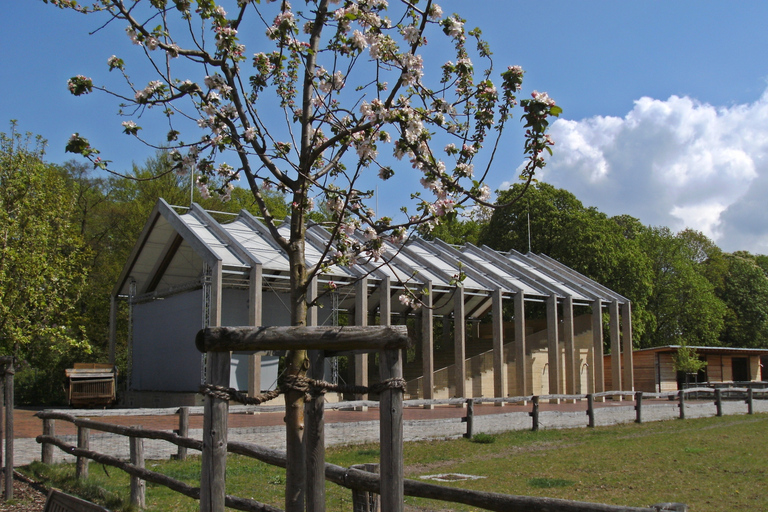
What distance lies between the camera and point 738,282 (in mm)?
52188

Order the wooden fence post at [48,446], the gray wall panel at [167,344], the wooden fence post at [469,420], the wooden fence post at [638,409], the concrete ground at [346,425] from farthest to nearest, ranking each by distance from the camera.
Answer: the gray wall panel at [167,344] → the wooden fence post at [638,409] → the wooden fence post at [469,420] → the concrete ground at [346,425] → the wooden fence post at [48,446]

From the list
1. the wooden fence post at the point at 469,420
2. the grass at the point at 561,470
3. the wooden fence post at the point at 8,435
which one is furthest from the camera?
the wooden fence post at the point at 469,420

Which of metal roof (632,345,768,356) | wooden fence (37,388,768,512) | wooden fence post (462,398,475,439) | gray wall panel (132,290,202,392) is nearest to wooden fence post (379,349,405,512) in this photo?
wooden fence (37,388,768,512)

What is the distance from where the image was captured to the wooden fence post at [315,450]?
4402 mm

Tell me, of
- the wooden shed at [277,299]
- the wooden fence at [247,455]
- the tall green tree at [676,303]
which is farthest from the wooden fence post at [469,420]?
the tall green tree at [676,303]

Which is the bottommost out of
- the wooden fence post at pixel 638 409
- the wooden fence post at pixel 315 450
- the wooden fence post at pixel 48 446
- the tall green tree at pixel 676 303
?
the wooden fence post at pixel 638 409

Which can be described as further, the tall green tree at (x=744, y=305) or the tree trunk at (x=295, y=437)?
the tall green tree at (x=744, y=305)

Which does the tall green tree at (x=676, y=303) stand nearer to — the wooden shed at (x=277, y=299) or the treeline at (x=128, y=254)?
the treeline at (x=128, y=254)

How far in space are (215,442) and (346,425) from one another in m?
10.2

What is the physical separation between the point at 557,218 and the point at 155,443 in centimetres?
3103

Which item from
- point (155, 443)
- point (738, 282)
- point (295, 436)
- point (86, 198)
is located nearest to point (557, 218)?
point (738, 282)

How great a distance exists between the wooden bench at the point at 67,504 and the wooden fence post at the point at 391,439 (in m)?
2.55

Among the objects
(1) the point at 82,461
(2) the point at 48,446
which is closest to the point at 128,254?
(2) the point at 48,446

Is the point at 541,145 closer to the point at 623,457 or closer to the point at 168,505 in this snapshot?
the point at 168,505
